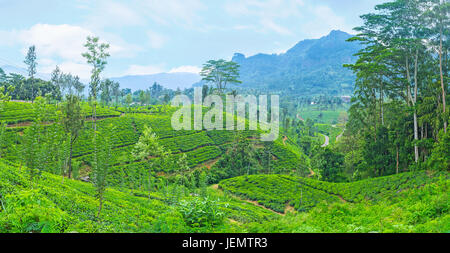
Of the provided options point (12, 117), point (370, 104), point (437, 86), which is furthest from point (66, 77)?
point (437, 86)

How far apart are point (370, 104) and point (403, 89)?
3.83 meters

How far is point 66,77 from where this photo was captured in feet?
235

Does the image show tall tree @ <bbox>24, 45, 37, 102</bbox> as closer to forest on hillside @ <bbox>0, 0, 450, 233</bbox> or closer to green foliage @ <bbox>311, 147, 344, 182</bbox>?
forest on hillside @ <bbox>0, 0, 450, 233</bbox>

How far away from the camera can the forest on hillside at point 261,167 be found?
7.07m

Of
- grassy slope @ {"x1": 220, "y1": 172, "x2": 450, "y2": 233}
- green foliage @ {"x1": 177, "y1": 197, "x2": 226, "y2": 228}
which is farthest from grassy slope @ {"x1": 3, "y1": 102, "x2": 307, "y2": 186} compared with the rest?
green foliage @ {"x1": 177, "y1": 197, "x2": 226, "y2": 228}

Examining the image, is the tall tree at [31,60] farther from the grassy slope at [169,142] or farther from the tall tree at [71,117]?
the tall tree at [71,117]

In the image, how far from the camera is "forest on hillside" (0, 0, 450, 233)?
7070 millimetres

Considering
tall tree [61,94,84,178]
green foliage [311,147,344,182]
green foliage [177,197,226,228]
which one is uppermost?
tall tree [61,94,84,178]

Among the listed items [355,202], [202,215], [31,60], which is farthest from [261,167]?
[31,60]

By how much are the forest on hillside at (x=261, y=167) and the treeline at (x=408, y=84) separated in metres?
0.10

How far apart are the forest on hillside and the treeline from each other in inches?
4.0

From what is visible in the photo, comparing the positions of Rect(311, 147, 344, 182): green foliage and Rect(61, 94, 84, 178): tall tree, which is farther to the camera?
Rect(311, 147, 344, 182): green foliage

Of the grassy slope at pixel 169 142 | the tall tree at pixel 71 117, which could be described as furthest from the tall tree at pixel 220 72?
the tall tree at pixel 71 117

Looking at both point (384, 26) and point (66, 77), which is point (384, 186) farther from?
point (66, 77)
